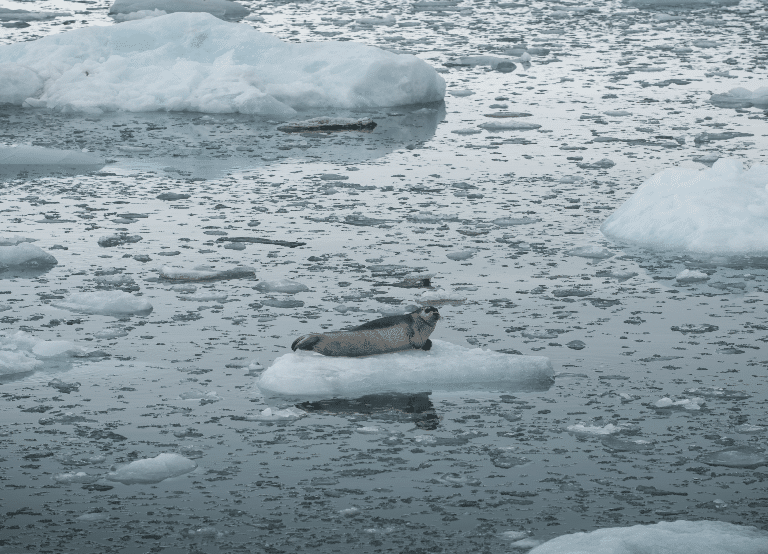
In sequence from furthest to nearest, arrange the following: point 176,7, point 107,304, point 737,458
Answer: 1. point 176,7
2. point 107,304
3. point 737,458

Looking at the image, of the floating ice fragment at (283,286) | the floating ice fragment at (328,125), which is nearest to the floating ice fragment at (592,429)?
the floating ice fragment at (283,286)

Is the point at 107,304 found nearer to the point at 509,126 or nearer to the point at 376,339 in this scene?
the point at 376,339

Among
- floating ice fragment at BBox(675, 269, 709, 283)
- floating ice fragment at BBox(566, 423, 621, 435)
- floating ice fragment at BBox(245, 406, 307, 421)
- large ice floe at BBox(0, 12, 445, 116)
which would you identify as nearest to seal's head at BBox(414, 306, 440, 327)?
floating ice fragment at BBox(245, 406, 307, 421)

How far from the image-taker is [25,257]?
20.8 ft

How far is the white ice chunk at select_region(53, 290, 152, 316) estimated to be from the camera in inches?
A: 221

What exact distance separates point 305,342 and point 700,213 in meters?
3.04

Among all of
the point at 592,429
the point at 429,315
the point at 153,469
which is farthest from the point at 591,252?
the point at 153,469

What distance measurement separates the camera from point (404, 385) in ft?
15.3

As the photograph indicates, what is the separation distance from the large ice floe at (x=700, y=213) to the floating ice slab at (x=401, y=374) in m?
2.35

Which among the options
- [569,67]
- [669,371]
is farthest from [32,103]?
[669,371]

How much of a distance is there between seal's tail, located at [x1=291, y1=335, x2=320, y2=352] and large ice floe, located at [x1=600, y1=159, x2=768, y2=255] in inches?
106

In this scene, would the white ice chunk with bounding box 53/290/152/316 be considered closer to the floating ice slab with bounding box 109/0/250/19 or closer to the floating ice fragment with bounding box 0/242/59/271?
the floating ice fragment with bounding box 0/242/59/271

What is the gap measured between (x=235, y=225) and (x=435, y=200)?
55.9 inches

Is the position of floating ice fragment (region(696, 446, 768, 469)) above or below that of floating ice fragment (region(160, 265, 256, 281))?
above
